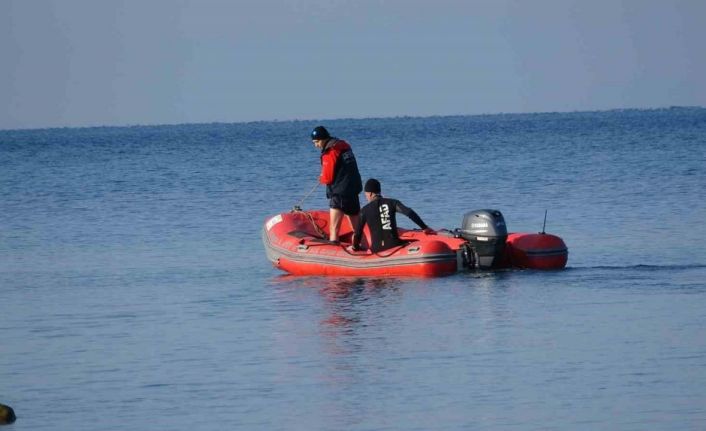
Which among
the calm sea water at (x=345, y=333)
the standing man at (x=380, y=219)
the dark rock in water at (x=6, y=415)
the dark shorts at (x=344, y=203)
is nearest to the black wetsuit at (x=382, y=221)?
the standing man at (x=380, y=219)

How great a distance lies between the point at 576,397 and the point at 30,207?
2165cm

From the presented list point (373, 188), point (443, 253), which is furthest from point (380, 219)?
point (443, 253)

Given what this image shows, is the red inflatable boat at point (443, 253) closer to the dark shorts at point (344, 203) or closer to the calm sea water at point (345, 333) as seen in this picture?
the calm sea water at point (345, 333)

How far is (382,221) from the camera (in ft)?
51.4

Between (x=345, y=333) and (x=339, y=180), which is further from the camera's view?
(x=339, y=180)

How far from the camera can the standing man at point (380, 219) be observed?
1565 cm

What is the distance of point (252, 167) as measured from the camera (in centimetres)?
4809

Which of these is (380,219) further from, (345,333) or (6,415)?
(6,415)

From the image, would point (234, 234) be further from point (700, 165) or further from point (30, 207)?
point (700, 165)

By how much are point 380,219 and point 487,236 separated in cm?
107

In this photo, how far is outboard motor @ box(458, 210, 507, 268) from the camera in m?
15.4

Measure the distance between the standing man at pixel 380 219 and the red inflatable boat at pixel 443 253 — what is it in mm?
112

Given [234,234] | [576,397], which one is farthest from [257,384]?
[234,234]

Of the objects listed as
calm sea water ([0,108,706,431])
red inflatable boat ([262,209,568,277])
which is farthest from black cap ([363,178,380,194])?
calm sea water ([0,108,706,431])
